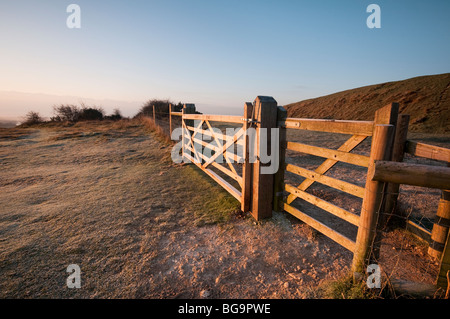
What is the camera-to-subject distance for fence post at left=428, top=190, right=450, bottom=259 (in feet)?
8.34

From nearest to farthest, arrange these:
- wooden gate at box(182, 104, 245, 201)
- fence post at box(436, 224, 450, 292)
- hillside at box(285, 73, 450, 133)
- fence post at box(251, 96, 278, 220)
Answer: fence post at box(436, 224, 450, 292)
fence post at box(251, 96, 278, 220)
wooden gate at box(182, 104, 245, 201)
hillside at box(285, 73, 450, 133)

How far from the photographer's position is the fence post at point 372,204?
1939mm

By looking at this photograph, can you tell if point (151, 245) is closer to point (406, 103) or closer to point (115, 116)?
point (406, 103)

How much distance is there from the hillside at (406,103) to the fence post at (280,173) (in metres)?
15.0

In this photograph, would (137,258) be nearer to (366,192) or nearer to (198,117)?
(366,192)

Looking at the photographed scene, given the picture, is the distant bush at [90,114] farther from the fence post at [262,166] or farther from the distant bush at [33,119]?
the fence post at [262,166]

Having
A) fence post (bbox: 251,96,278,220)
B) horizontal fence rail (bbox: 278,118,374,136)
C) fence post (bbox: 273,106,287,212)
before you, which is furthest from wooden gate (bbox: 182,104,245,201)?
horizontal fence rail (bbox: 278,118,374,136)

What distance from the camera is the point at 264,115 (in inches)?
135

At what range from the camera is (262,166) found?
3605 millimetres

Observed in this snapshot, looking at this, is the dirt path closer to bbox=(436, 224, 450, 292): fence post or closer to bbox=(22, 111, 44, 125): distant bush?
bbox=(436, 224, 450, 292): fence post

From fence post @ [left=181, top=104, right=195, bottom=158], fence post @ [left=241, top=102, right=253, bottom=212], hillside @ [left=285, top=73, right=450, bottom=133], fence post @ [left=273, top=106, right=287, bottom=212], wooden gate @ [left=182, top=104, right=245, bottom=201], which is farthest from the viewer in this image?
hillside @ [left=285, top=73, right=450, bottom=133]

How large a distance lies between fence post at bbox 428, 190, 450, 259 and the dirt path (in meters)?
0.35

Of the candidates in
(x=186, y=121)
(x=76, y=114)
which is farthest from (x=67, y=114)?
(x=186, y=121)

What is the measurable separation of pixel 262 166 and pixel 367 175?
1802 mm
